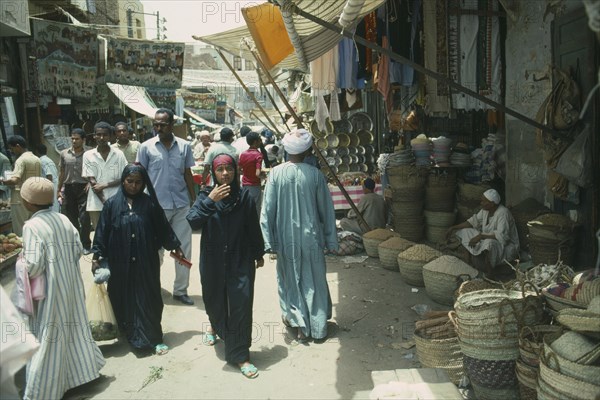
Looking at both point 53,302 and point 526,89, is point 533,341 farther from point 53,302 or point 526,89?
point 526,89

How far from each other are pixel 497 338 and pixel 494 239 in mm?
3085

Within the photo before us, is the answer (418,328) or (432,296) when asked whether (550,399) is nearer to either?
(418,328)

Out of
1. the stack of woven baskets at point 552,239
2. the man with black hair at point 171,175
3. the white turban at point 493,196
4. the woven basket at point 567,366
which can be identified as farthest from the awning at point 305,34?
the stack of woven baskets at point 552,239

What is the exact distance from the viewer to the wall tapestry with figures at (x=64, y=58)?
10.9 metres

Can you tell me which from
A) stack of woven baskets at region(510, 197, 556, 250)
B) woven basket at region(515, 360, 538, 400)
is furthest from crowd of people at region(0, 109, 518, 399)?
stack of woven baskets at region(510, 197, 556, 250)

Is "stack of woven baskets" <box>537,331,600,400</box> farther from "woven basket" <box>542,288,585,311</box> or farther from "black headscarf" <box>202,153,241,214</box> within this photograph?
"black headscarf" <box>202,153,241,214</box>

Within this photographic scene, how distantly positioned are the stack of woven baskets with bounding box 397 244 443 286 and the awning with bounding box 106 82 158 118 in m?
11.6

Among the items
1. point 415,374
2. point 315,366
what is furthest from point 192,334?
point 415,374

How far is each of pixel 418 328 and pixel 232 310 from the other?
1460 millimetres

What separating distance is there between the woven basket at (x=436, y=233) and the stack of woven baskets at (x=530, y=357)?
476 centimetres

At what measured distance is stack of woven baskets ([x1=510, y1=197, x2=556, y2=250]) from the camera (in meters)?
6.24

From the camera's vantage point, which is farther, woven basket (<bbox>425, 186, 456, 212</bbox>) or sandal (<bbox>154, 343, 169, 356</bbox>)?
woven basket (<bbox>425, 186, 456, 212</bbox>)

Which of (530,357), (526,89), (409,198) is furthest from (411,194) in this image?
(530,357)

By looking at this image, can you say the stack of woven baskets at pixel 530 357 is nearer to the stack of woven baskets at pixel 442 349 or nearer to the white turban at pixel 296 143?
the stack of woven baskets at pixel 442 349
